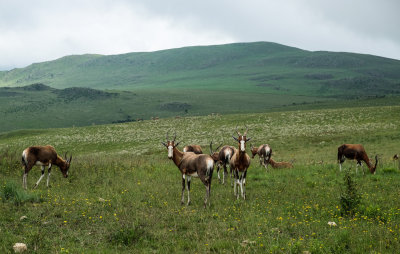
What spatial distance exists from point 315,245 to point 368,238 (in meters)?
1.77

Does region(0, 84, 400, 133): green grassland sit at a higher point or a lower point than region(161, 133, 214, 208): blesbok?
lower

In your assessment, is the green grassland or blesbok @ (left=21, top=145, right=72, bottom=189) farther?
the green grassland

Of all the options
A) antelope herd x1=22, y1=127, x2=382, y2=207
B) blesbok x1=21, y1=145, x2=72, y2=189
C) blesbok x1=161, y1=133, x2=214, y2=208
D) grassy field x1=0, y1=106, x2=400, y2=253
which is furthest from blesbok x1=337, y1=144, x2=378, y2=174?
blesbok x1=21, y1=145, x2=72, y2=189

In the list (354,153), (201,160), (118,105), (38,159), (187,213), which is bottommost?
(118,105)

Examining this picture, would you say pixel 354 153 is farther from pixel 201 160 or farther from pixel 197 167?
pixel 197 167

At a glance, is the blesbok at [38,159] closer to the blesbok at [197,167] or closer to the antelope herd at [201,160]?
the antelope herd at [201,160]

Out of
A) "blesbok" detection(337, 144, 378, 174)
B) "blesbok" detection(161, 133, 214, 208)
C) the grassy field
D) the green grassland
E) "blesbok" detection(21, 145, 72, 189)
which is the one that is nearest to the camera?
the grassy field

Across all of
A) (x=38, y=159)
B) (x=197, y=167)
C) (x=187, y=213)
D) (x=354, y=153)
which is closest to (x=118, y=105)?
(x=38, y=159)

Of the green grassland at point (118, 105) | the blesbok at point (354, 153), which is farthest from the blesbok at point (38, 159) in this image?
the green grassland at point (118, 105)

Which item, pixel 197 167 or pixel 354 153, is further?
pixel 354 153

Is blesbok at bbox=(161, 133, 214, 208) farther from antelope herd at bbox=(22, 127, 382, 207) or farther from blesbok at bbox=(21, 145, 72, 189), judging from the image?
blesbok at bbox=(21, 145, 72, 189)

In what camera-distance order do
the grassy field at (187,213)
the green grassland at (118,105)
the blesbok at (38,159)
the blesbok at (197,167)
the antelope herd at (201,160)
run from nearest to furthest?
the grassy field at (187,213) → the blesbok at (197,167) → the antelope herd at (201,160) → the blesbok at (38,159) → the green grassland at (118,105)

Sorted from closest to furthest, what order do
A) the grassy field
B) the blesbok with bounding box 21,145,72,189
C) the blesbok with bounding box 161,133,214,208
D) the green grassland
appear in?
the grassy field, the blesbok with bounding box 161,133,214,208, the blesbok with bounding box 21,145,72,189, the green grassland

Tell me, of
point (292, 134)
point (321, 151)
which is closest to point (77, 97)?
point (292, 134)
